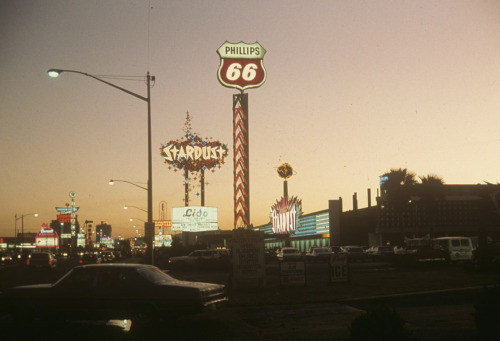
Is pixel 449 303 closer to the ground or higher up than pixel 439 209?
closer to the ground

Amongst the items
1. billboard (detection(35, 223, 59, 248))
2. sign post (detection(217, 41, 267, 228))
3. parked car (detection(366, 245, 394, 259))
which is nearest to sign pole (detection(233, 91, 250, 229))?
sign post (detection(217, 41, 267, 228))

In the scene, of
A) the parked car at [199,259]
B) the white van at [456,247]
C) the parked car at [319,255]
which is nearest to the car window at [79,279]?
the white van at [456,247]

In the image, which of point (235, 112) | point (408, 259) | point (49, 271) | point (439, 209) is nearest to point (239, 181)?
point (235, 112)

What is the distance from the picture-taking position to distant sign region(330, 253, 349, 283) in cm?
2227

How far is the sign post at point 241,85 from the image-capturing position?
34.5 m

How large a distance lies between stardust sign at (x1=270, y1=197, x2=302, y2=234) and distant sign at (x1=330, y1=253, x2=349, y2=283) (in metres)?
57.2

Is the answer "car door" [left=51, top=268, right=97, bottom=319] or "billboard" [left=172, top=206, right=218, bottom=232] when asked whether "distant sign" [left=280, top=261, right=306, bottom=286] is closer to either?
"car door" [left=51, top=268, right=97, bottom=319]

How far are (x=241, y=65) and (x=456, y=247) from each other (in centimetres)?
1820

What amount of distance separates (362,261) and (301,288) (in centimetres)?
3276

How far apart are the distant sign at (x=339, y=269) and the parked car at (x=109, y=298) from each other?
11.1 meters

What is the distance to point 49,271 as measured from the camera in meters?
44.2

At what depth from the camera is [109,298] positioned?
1146 centimetres

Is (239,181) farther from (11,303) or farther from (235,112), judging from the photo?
(11,303)

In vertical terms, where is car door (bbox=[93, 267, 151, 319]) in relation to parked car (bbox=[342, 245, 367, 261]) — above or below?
above
